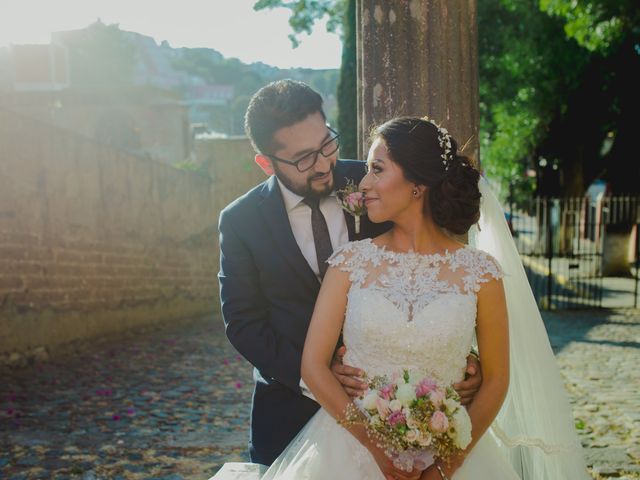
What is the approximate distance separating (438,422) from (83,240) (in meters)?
8.16

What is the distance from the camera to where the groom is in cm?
296

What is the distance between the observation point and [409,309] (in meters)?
2.73

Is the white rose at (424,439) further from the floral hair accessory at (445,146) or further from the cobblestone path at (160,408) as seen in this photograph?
the cobblestone path at (160,408)

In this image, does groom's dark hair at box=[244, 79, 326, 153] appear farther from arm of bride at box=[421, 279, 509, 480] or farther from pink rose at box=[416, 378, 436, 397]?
pink rose at box=[416, 378, 436, 397]

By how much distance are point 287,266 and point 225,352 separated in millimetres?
6942

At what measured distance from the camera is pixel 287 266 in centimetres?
297

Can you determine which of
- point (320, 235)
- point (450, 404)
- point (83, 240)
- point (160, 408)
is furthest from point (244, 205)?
point (83, 240)

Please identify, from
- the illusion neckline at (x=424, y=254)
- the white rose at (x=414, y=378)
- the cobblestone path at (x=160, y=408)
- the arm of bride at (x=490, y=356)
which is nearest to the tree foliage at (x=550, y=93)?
the cobblestone path at (x=160, y=408)

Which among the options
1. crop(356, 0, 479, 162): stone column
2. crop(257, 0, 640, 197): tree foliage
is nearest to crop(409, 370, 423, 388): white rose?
crop(356, 0, 479, 162): stone column

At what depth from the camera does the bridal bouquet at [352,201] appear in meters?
2.82

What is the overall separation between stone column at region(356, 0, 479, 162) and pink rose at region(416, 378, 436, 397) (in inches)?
48.1

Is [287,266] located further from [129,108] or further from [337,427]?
[129,108]

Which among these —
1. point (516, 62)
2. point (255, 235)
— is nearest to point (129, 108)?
point (516, 62)

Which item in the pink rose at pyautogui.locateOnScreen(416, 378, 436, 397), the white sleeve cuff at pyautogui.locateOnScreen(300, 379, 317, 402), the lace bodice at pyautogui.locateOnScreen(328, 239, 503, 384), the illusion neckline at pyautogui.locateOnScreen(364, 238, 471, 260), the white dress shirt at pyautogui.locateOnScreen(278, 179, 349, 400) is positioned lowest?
the white sleeve cuff at pyautogui.locateOnScreen(300, 379, 317, 402)
